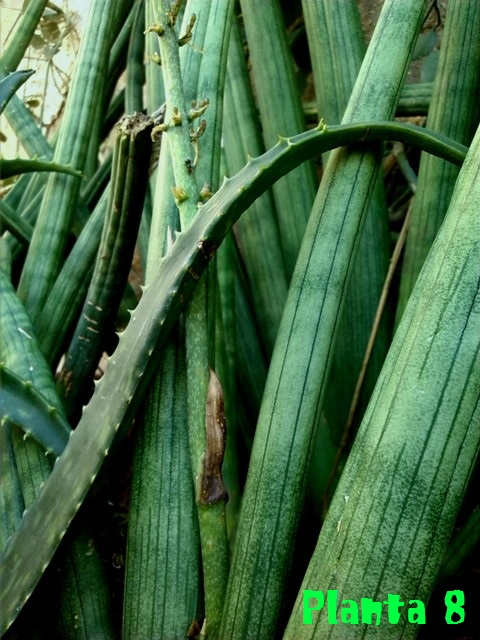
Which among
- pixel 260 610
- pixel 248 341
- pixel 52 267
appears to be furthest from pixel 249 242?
pixel 260 610

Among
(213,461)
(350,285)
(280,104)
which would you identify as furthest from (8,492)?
(280,104)

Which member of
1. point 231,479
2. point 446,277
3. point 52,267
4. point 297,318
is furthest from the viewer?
point 52,267

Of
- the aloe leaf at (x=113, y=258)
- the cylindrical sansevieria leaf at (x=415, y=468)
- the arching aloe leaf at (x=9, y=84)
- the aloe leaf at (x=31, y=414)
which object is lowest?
the cylindrical sansevieria leaf at (x=415, y=468)

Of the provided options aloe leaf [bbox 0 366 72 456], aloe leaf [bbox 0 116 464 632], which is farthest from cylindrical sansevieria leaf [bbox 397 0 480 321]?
aloe leaf [bbox 0 366 72 456]

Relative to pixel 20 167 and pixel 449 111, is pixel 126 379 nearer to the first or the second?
pixel 20 167

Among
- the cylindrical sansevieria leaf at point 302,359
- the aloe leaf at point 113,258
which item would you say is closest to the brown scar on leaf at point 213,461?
the cylindrical sansevieria leaf at point 302,359

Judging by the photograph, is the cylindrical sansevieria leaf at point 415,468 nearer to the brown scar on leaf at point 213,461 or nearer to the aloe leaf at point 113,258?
the brown scar on leaf at point 213,461

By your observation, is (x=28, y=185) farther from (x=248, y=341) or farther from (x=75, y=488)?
(x=75, y=488)
